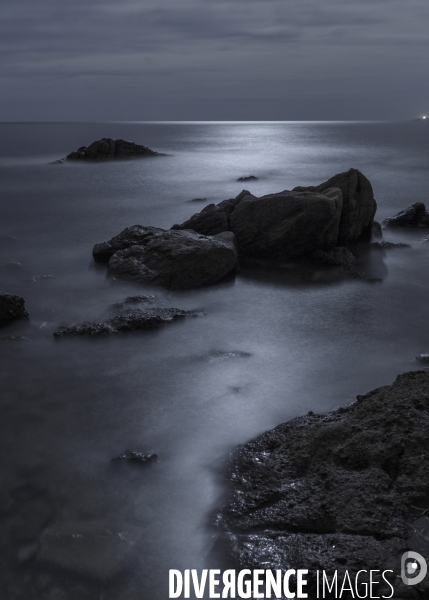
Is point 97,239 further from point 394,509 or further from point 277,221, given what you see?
point 394,509

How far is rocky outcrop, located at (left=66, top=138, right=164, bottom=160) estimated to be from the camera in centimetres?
4712

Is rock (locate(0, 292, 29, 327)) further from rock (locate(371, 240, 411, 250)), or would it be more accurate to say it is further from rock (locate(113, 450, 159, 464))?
rock (locate(371, 240, 411, 250))

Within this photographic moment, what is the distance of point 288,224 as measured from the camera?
14.9m

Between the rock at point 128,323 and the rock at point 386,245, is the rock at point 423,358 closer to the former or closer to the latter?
the rock at point 128,323

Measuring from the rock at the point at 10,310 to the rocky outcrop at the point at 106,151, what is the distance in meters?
38.3

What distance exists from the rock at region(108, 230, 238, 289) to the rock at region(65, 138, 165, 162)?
35.3 m

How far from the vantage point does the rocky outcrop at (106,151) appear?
4712cm

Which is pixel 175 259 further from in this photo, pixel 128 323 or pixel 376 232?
pixel 376 232

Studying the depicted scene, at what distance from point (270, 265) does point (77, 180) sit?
876 inches

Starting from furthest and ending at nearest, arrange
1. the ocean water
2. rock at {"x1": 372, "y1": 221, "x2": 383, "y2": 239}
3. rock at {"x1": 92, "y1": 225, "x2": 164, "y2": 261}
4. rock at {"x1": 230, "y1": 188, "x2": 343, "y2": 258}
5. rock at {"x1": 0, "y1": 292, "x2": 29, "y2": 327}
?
rock at {"x1": 372, "y1": 221, "x2": 383, "y2": 239} < rock at {"x1": 230, "y1": 188, "x2": 343, "y2": 258} < rock at {"x1": 92, "y1": 225, "x2": 164, "y2": 261} < rock at {"x1": 0, "y1": 292, "x2": 29, "y2": 327} < the ocean water

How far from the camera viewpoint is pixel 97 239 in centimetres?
1844

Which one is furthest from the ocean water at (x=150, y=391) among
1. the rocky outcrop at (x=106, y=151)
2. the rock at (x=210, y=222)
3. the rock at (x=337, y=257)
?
the rocky outcrop at (x=106, y=151)

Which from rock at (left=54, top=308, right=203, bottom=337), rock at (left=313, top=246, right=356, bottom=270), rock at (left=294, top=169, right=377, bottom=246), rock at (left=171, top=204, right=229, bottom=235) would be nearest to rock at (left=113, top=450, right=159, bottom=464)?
rock at (left=54, top=308, right=203, bottom=337)

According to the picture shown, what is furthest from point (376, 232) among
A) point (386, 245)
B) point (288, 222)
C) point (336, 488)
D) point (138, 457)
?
point (336, 488)
